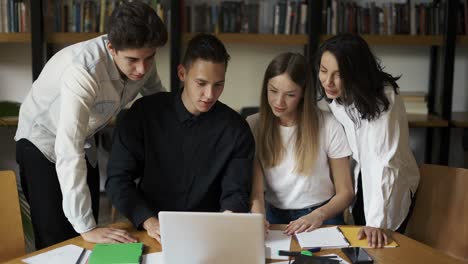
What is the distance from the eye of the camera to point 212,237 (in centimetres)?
148

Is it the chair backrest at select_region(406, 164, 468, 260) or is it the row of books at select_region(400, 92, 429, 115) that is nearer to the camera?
the chair backrest at select_region(406, 164, 468, 260)

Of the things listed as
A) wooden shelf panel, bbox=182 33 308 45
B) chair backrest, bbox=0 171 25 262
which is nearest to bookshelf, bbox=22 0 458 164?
wooden shelf panel, bbox=182 33 308 45

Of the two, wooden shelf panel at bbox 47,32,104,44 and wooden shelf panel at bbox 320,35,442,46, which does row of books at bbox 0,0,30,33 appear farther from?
wooden shelf panel at bbox 320,35,442,46

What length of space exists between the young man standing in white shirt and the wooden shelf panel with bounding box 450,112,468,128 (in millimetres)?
2425

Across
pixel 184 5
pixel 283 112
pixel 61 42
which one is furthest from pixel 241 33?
pixel 283 112

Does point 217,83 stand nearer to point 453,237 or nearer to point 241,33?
point 453,237

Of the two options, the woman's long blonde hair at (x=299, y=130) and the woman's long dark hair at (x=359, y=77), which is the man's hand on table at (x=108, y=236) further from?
the woman's long dark hair at (x=359, y=77)

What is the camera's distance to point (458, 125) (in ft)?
12.7

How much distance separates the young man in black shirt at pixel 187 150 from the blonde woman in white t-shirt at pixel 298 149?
0.54 feet

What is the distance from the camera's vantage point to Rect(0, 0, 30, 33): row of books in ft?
12.2

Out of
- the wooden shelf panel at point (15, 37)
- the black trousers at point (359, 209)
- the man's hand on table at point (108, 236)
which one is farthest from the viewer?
the wooden shelf panel at point (15, 37)

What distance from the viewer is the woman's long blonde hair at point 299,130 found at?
2.18m

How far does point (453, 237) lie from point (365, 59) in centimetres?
78

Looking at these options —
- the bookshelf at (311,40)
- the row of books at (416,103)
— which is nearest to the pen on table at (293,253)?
→ the bookshelf at (311,40)
